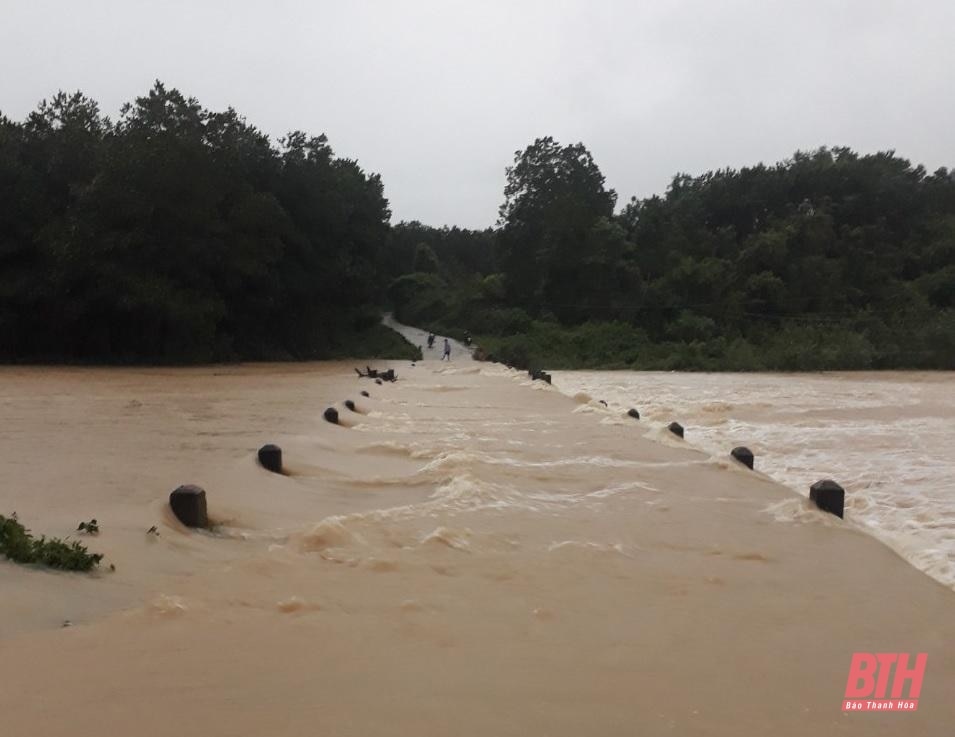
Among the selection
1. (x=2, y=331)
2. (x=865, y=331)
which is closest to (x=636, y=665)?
(x=2, y=331)

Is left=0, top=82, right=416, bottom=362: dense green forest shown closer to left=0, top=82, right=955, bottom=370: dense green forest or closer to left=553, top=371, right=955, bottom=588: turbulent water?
left=0, top=82, right=955, bottom=370: dense green forest

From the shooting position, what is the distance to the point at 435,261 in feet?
263

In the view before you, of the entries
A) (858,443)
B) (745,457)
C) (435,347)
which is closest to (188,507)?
(745,457)

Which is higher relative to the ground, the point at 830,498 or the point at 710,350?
the point at 710,350

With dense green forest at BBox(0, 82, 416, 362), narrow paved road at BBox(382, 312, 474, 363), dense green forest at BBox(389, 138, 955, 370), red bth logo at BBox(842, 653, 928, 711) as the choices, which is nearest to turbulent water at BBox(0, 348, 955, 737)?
red bth logo at BBox(842, 653, 928, 711)

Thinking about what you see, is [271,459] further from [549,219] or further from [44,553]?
[549,219]

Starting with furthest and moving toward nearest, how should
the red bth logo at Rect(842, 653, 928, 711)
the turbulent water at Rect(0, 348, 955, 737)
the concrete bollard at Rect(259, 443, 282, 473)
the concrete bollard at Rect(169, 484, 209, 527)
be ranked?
1. the concrete bollard at Rect(259, 443, 282, 473)
2. the concrete bollard at Rect(169, 484, 209, 527)
3. the red bth logo at Rect(842, 653, 928, 711)
4. the turbulent water at Rect(0, 348, 955, 737)

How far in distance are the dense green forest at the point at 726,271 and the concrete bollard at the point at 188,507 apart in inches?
1435

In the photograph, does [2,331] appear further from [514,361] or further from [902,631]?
[902,631]

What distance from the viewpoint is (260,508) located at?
571cm

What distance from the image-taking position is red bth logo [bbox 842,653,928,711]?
3066 millimetres

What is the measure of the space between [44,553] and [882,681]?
404cm

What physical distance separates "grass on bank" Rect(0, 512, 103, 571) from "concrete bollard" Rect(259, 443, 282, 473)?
114 inches

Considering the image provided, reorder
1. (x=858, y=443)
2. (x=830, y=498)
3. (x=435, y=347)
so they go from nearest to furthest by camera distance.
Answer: (x=830, y=498) → (x=858, y=443) → (x=435, y=347)
